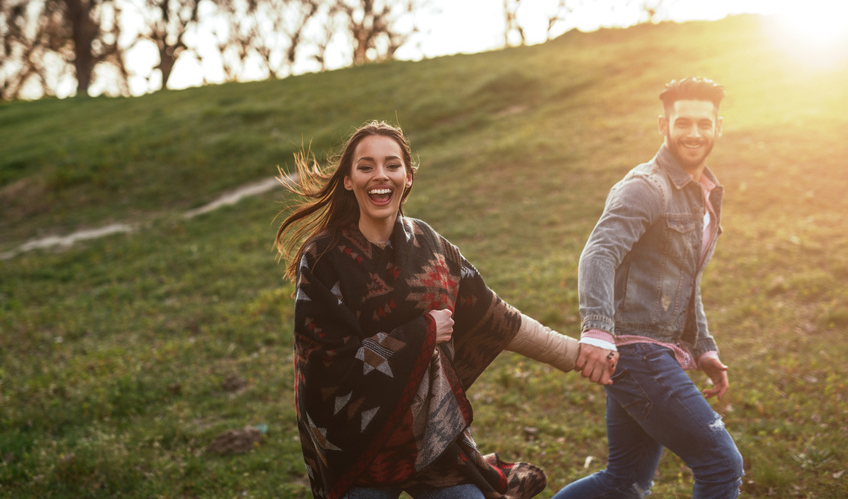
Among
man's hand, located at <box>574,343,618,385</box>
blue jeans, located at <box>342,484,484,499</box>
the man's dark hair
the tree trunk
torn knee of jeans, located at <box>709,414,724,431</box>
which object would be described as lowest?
blue jeans, located at <box>342,484,484,499</box>

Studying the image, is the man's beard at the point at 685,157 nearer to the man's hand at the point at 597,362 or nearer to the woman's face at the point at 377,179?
the man's hand at the point at 597,362

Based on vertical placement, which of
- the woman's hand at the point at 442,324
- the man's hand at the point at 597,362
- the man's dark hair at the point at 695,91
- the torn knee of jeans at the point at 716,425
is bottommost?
the torn knee of jeans at the point at 716,425

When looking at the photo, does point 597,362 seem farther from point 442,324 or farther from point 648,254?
point 442,324

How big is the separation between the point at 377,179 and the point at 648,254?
1.42 m

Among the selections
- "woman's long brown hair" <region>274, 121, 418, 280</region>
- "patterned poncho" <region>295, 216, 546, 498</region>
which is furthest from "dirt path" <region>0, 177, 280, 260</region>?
"patterned poncho" <region>295, 216, 546, 498</region>

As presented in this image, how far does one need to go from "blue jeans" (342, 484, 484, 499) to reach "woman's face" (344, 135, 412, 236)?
1203mm

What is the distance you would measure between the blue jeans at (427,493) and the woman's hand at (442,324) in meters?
0.69

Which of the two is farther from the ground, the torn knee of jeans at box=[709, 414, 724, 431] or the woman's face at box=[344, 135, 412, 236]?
the woman's face at box=[344, 135, 412, 236]

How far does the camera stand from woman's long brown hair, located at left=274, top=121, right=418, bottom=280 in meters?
3.01

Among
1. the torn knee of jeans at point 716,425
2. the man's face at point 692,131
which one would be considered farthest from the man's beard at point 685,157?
the torn knee of jeans at point 716,425

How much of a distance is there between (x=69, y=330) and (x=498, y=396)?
6.65 meters

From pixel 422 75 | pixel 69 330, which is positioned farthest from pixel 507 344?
pixel 422 75

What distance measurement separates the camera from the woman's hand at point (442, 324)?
2734 millimetres

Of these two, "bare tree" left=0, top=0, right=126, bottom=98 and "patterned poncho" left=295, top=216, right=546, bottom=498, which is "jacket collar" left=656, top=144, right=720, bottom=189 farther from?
"bare tree" left=0, top=0, right=126, bottom=98
